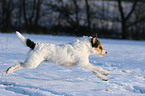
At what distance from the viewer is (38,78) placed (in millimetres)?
4715

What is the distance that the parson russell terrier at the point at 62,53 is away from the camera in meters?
4.08

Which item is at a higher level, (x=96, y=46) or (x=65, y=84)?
(x=96, y=46)

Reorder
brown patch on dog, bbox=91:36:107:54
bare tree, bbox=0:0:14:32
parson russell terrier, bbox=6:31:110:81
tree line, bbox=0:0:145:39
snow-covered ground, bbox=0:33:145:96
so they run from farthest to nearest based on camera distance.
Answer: bare tree, bbox=0:0:14:32 → tree line, bbox=0:0:145:39 → brown patch on dog, bbox=91:36:107:54 → parson russell terrier, bbox=6:31:110:81 → snow-covered ground, bbox=0:33:145:96

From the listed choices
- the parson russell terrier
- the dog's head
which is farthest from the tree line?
the parson russell terrier

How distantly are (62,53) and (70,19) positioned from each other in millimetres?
18426

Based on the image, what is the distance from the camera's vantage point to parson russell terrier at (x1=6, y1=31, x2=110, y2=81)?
13.4 ft

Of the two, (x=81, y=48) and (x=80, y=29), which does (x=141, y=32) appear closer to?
(x=80, y=29)

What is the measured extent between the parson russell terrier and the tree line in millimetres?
14060

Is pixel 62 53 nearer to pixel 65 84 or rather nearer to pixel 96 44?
pixel 65 84

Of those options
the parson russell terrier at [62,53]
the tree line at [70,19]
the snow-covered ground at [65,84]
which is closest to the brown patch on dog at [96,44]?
the parson russell terrier at [62,53]

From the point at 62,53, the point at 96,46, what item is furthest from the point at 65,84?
the point at 96,46

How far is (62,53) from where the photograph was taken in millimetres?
4227

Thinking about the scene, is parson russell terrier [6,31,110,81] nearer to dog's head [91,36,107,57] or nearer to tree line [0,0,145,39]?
dog's head [91,36,107,57]

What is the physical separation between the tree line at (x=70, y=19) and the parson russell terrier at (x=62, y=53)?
46.1 ft
